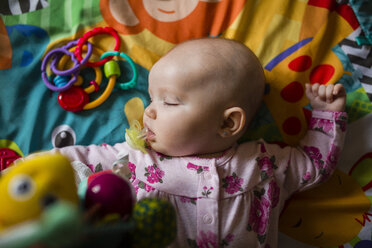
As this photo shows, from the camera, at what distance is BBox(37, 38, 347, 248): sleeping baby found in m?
0.83

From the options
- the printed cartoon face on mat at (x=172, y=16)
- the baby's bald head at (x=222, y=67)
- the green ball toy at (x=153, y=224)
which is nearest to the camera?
the green ball toy at (x=153, y=224)

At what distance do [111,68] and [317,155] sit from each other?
0.71 m

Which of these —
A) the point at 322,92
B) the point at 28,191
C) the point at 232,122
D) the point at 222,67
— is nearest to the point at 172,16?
the point at 222,67

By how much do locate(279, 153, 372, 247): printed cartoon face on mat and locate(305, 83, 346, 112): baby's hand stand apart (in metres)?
0.20

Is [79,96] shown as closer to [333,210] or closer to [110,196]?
[110,196]

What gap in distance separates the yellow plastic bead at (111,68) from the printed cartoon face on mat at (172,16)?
13 centimetres

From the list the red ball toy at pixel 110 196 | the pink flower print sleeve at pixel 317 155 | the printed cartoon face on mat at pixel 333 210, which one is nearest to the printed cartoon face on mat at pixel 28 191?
the red ball toy at pixel 110 196

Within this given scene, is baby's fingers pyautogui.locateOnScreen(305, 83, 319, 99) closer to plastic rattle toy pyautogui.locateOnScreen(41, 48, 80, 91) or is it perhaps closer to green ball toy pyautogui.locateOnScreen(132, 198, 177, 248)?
green ball toy pyautogui.locateOnScreen(132, 198, 177, 248)

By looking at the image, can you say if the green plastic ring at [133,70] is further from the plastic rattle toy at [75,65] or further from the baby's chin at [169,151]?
the baby's chin at [169,151]

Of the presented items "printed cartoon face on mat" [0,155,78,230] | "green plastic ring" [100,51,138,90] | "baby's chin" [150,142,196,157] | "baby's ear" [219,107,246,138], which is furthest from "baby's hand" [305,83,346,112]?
"printed cartoon face on mat" [0,155,78,230]

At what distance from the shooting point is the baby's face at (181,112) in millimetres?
824

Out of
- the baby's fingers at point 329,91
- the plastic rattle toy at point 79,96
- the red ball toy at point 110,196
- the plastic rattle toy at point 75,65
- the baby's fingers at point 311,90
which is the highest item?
the baby's fingers at point 329,91

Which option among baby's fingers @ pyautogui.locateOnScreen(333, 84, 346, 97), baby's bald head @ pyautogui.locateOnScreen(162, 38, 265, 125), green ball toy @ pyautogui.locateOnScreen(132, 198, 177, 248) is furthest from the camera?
baby's fingers @ pyautogui.locateOnScreen(333, 84, 346, 97)

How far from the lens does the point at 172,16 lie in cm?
106
